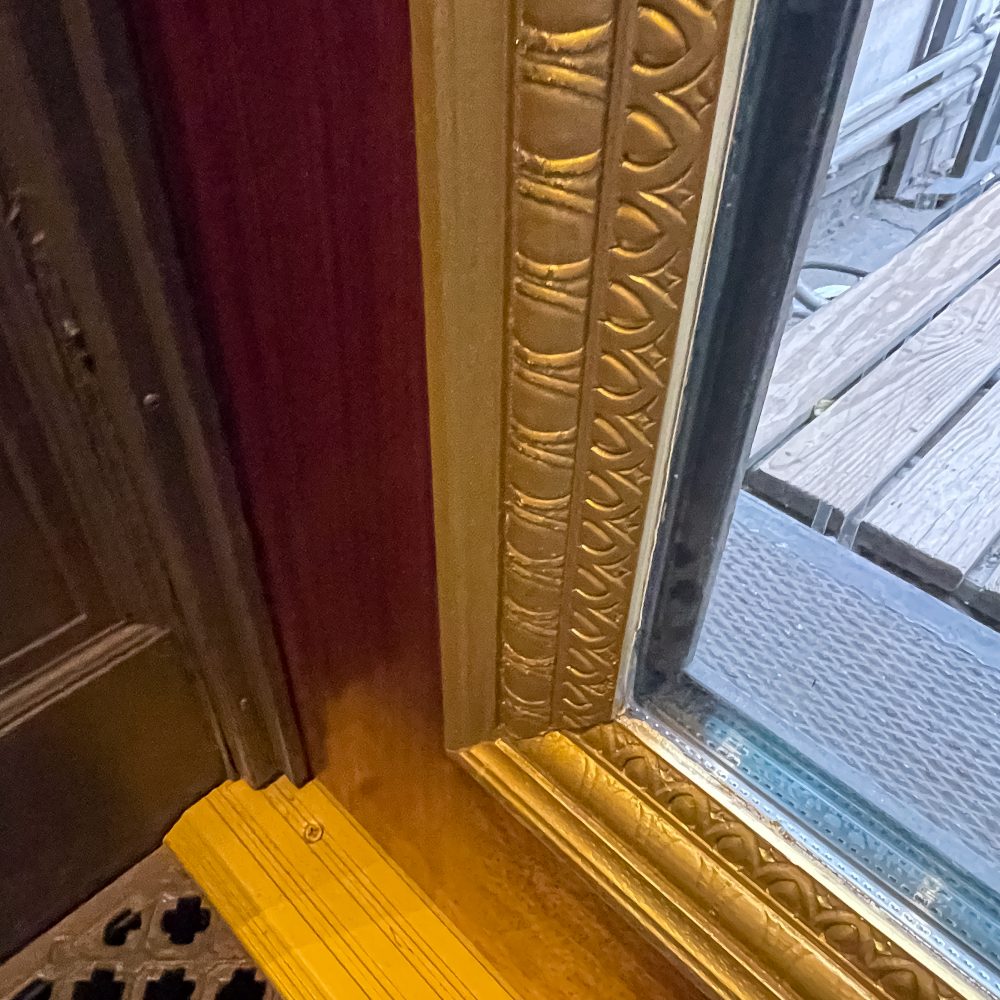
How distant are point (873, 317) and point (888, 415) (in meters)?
0.24

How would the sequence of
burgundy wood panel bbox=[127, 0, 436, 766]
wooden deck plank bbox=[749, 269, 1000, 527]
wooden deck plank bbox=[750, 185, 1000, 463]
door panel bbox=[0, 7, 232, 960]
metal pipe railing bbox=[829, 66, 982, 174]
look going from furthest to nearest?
1. metal pipe railing bbox=[829, 66, 982, 174]
2. wooden deck plank bbox=[750, 185, 1000, 463]
3. wooden deck plank bbox=[749, 269, 1000, 527]
4. door panel bbox=[0, 7, 232, 960]
5. burgundy wood panel bbox=[127, 0, 436, 766]

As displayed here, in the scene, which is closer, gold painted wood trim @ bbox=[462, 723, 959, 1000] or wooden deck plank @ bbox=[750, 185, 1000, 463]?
gold painted wood trim @ bbox=[462, 723, 959, 1000]

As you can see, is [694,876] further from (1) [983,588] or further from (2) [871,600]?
(1) [983,588]

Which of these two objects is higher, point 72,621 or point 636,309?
point 636,309

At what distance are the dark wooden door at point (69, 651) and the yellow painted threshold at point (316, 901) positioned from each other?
0.06 m

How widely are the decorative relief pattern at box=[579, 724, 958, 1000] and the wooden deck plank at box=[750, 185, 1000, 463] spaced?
2.05ft

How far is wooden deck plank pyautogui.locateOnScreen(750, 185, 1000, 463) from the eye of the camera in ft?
4.04

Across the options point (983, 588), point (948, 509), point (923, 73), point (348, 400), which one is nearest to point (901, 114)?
point (923, 73)

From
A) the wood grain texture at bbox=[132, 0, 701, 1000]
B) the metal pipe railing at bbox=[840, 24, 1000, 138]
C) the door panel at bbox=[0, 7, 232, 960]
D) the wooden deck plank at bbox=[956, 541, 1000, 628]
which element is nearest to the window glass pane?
the wooden deck plank at bbox=[956, 541, 1000, 628]

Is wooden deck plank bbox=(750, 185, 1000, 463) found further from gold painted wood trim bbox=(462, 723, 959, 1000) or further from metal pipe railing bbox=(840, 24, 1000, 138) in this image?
gold painted wood trim bbox=(462, 723, 959, 1000)

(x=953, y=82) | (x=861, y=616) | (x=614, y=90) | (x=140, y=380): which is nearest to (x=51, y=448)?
(x=140, y=380)

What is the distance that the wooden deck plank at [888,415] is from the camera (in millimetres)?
1028

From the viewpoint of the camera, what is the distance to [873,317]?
4.50ft

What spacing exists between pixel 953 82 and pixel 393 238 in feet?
7.56
